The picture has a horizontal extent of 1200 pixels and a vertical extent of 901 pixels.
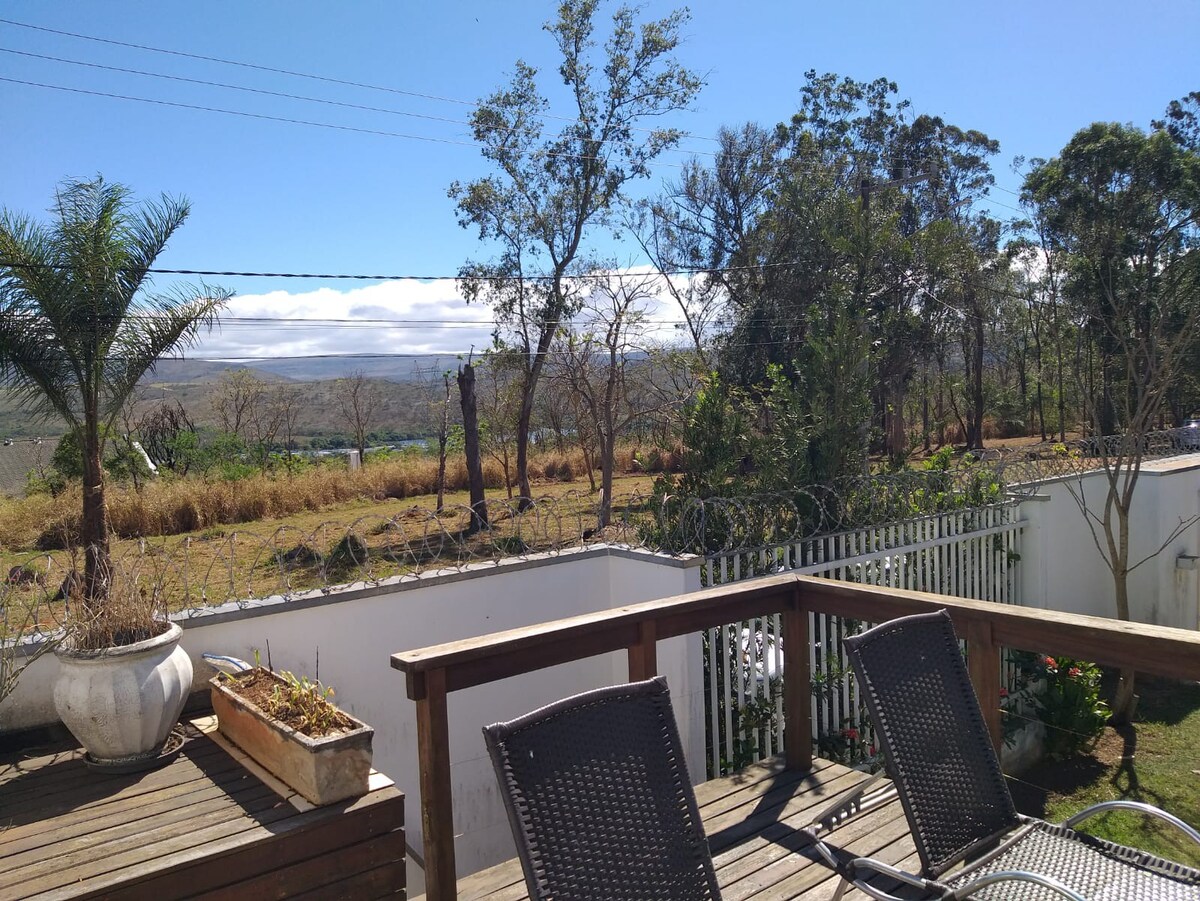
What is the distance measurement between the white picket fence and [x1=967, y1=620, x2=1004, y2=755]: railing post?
1877 mm

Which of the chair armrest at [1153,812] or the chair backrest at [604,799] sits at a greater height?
the chair backrest at [604,799]

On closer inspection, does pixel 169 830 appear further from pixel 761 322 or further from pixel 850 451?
pixel 761 322

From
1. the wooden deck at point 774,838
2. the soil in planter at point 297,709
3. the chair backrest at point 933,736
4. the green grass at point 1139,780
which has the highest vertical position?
the chair backrest at point 933,736

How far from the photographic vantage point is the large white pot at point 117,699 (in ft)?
11.0

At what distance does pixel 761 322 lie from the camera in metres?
18.7

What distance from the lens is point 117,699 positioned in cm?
334

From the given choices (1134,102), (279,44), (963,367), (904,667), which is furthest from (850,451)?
(963,367)

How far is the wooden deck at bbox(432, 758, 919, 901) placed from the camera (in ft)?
8.52

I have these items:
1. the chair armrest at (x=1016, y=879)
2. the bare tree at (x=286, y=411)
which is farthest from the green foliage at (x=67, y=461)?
the chair armrest at (x=1016, y=879)

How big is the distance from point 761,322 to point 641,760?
1741 cm

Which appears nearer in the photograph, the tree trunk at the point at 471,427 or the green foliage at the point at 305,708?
the green foliage at the point at 305,708

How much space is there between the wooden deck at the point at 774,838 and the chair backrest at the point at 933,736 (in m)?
0.47

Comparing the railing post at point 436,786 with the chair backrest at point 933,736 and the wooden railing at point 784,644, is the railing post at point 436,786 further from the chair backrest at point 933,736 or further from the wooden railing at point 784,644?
the chair backrest at point 933,736

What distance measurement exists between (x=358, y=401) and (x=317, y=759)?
77.4ft
